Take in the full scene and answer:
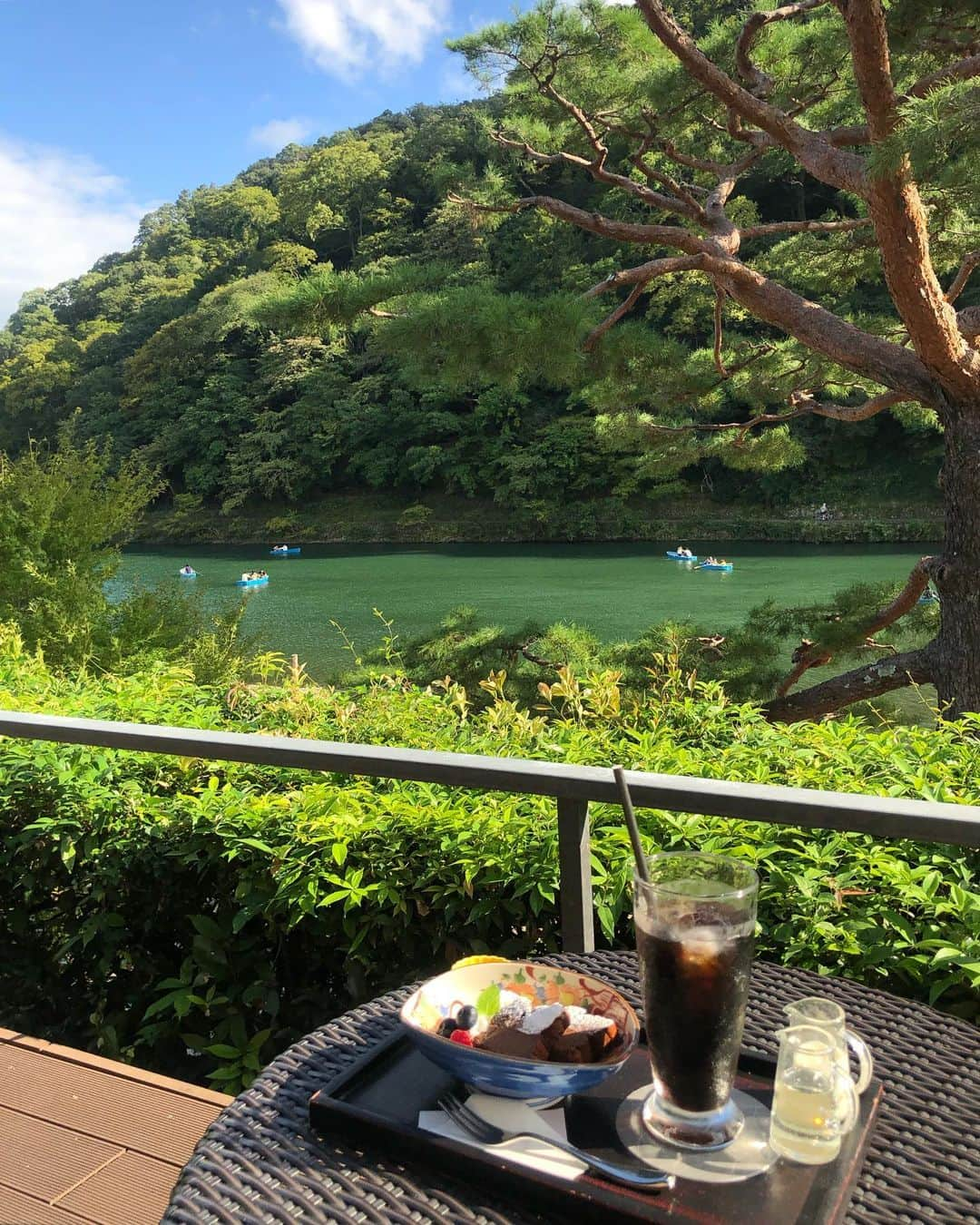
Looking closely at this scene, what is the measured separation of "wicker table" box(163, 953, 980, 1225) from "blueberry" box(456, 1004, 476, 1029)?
10 centimetres

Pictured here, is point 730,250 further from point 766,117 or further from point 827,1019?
point 827,1019

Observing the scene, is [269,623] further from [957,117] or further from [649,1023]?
[649,1023]

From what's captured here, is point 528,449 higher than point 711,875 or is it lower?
higher

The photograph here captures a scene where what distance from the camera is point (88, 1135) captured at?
3.83 feet

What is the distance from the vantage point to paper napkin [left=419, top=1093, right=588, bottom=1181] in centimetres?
62

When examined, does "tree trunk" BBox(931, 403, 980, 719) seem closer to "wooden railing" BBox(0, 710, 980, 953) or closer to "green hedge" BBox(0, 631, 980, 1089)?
"green hedge" BBox(0, 631, 980, 1089)

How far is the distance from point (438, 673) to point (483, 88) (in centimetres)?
354

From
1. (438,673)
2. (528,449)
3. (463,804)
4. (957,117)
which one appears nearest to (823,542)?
(528,449)

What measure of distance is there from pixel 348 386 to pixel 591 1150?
30.3 meters

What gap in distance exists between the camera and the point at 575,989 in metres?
0.75

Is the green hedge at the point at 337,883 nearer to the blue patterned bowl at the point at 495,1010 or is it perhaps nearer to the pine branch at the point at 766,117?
the blue patterned bowl at the point at 495,1010

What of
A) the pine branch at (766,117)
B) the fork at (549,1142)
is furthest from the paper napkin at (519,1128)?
the pine branch at (766,117)

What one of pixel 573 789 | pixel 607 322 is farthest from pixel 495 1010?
pixel 607 322

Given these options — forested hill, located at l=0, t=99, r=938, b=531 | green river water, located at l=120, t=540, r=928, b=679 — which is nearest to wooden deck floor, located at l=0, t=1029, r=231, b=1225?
Answer: green river water, located at l=120, t=540, r=928, b=679
